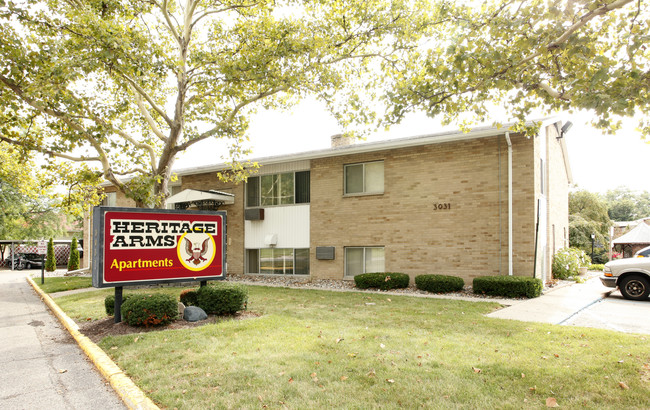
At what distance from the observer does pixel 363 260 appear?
1530cm

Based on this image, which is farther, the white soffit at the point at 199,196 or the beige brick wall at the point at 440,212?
the white soffit at the point at 199,196

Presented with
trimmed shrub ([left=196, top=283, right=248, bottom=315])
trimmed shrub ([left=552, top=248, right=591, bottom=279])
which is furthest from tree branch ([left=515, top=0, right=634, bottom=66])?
trimmed shrub ([left=552, top=248, right=591, bottom=279])

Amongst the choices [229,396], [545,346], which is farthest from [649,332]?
[229,396]

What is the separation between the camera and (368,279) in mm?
13422

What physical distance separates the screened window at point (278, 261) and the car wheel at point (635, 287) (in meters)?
10.7

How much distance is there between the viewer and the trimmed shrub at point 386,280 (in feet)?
42.8

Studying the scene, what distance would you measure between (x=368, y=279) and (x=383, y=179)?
3.86 meters

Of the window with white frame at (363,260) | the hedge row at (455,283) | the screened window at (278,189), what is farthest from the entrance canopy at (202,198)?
the hedge row at (455,283)

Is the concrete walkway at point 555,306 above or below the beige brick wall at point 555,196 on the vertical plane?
below

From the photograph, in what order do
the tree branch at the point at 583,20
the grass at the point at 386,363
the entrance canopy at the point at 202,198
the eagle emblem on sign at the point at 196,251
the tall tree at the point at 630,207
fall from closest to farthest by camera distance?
the grass at the point at 386,363, the tree branch at the point at 583,20, the eagle emblem on sign at the point at 196,251, the entrance canopy at the point at 202,198, the tall tree at the point at 630,207

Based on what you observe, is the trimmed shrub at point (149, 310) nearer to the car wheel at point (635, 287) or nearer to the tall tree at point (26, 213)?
the car wheel at point (635, 287)

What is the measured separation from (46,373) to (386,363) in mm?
4563

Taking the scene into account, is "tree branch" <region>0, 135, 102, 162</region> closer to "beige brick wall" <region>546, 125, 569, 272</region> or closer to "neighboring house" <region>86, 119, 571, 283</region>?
"neighboring house" <region>86, 119, 571, 283</region>

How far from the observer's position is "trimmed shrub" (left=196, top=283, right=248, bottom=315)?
838 cm
